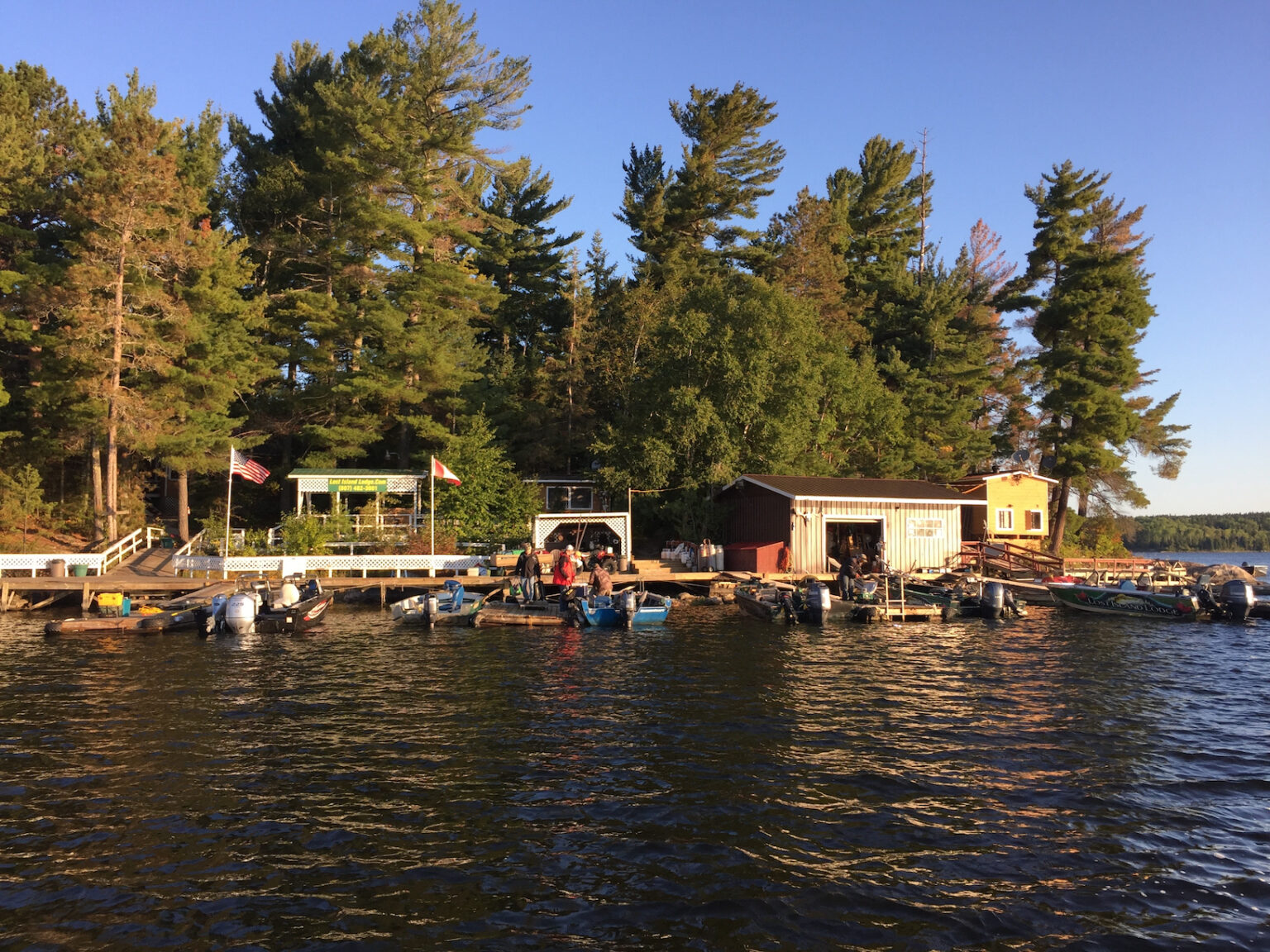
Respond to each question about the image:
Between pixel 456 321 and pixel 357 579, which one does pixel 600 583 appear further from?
pixel 456 321

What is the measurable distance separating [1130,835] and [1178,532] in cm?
16318

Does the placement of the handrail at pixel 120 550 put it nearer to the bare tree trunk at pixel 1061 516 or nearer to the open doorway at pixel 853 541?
the open doorway at pixel 853 541

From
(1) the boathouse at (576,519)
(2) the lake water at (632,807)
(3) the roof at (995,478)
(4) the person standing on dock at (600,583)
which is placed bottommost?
(2) the lake water at (632,807)

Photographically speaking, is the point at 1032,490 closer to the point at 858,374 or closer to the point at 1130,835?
the point at 858,374

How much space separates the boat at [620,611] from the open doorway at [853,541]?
11631 mm

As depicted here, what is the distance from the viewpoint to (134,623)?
24.9 m

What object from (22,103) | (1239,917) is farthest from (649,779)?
(22,103)

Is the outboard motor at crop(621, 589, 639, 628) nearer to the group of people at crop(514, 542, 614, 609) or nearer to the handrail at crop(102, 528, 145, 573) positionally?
the group of people at crop(514, 542, 614, 609)

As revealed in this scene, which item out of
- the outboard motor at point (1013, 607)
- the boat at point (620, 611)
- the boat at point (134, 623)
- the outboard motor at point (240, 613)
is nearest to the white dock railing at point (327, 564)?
the boat at point (134, 623)

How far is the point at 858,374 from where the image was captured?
4841 cm

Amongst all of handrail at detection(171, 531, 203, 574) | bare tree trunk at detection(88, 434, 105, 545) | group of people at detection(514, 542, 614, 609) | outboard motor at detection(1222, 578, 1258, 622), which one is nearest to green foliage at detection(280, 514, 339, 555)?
handrail at detection(171, 531, 203, 574)

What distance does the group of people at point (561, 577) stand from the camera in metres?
26.8

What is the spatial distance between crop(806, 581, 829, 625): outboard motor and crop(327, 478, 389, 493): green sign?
65.6 ft

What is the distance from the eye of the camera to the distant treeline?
5655 inches
